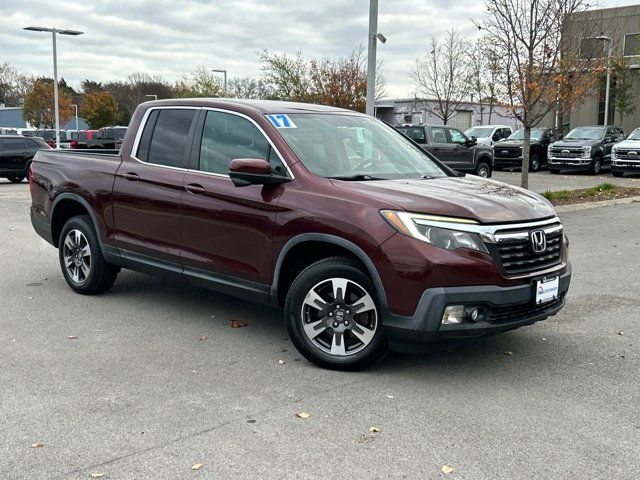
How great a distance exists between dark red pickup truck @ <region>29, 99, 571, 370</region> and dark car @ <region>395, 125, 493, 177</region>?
47.6 ft

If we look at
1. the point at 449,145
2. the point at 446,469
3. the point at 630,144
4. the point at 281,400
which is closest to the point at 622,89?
the point at 630,144

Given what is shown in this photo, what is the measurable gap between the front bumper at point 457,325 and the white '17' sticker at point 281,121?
1.77m

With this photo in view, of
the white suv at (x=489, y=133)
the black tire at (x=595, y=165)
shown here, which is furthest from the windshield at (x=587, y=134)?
the white suv at (x=489, y=133)

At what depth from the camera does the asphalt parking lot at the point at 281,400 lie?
339cm

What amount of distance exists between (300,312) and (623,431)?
6.82 feet

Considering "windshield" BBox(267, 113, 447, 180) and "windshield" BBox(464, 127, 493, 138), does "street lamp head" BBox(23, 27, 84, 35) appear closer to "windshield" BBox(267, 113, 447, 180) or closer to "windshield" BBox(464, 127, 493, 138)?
"windshield" BBox(464, 127, 493, 138)

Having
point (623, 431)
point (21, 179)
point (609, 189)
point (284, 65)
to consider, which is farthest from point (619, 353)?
point (284, 65)

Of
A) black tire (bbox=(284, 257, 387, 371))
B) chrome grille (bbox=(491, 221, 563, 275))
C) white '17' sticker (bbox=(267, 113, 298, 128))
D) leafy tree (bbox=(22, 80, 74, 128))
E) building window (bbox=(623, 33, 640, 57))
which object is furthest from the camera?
leafy tree (bbox=(22, 80, 74, 128))

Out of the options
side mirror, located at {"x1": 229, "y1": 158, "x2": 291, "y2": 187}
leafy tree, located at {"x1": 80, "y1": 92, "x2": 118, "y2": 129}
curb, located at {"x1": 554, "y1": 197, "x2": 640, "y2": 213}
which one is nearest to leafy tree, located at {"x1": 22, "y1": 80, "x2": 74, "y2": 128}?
leafy tree, located at {"x1": 80, "y1": 92, "x2": 118, "y2": 129}

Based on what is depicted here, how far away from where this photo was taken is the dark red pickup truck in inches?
169

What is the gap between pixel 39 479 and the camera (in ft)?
10.6

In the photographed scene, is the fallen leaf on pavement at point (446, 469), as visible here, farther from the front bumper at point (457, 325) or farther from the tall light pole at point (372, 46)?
the tall light pole at point (372, 46)

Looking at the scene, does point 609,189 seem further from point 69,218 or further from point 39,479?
point 39,479

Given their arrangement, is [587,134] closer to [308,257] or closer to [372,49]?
[372,49]
